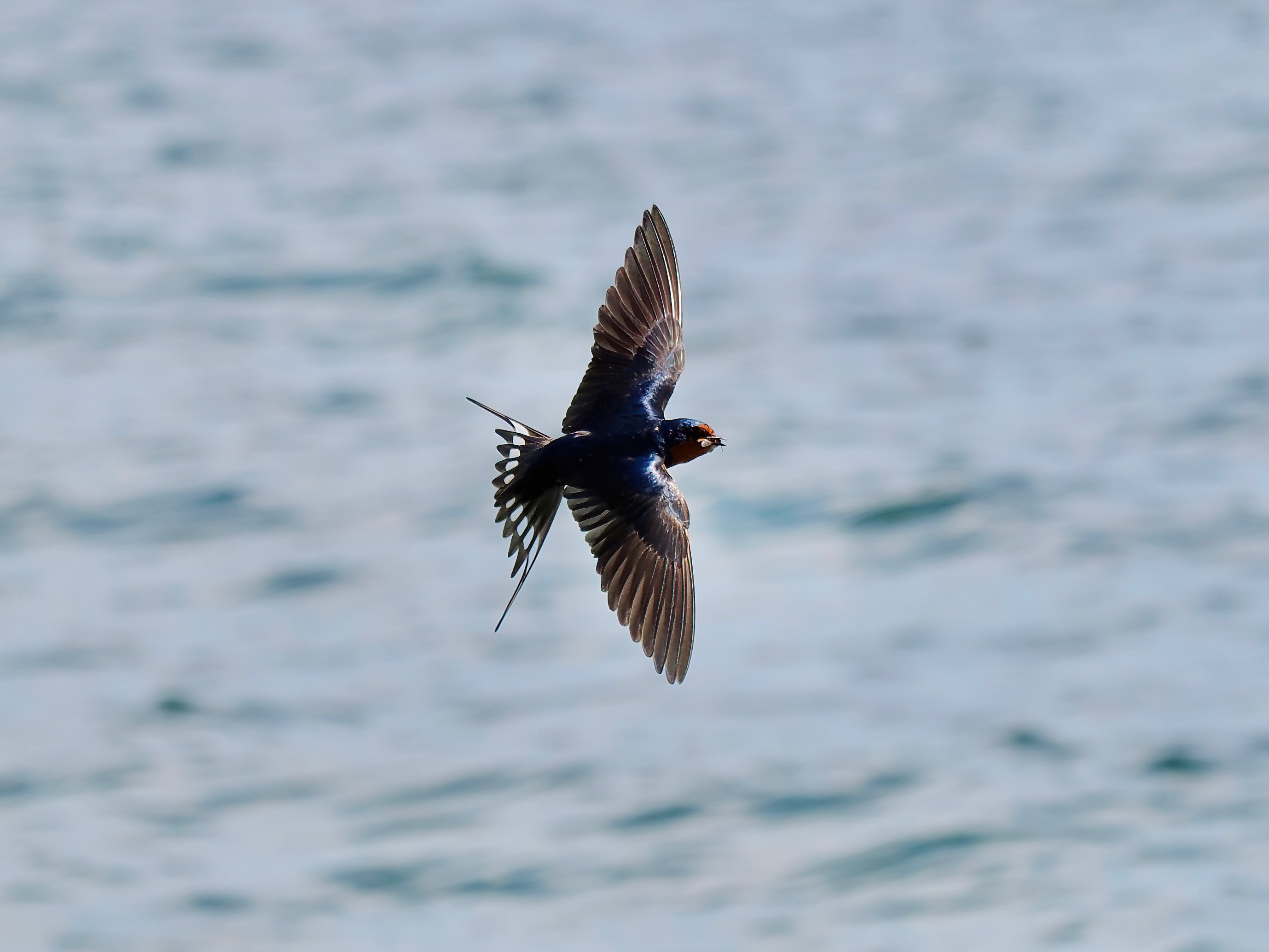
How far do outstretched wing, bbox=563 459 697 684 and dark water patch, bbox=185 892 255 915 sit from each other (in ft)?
21.7

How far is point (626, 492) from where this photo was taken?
503 cm

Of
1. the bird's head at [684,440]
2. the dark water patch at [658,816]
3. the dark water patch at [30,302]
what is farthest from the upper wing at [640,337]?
the dark water patch at [30,302]

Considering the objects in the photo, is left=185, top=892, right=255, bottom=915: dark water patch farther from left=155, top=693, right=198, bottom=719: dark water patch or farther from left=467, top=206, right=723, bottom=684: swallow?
left=467, top=206, right=723, bottom=684: swallow

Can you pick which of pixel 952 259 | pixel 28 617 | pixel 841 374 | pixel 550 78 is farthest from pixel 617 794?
pixel 550 78

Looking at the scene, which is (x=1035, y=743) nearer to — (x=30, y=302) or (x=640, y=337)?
(x=640, y=337)

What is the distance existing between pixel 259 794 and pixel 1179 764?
5160 mm

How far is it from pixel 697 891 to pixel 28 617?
480cm

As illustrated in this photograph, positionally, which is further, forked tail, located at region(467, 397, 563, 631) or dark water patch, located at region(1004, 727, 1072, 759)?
dark water patch, located at region(1004, 727, 1072, 759)

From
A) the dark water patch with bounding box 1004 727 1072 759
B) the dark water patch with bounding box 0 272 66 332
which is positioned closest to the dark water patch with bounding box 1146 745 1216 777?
the dark water patch with bounding box 1004 727 1072 759

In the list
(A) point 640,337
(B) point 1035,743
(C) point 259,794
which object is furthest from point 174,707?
(A) point 640,337

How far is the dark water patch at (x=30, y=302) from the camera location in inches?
642

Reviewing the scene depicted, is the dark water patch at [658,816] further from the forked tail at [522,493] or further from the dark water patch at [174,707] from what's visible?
the forked tail at [522,493]

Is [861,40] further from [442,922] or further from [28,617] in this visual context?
[442,922]

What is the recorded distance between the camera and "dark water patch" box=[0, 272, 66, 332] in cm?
1631
